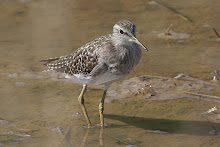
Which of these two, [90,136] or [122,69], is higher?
[122,69]

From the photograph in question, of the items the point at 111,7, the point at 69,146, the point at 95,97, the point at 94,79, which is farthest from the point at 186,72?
the point at 111,7

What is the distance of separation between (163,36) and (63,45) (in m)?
2.32

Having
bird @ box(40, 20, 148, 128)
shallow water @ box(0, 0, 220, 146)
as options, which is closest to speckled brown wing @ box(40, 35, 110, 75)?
bird @ box(40, 20, 148, 128)

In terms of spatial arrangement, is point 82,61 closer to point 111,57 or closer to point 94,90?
point 111,57

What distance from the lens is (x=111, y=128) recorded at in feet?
24.4

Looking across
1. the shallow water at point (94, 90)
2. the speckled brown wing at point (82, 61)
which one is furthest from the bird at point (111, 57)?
the shallow water at point (94, 90)

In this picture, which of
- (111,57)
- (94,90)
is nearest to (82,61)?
(111,57)

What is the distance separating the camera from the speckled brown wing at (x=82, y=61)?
730 cm

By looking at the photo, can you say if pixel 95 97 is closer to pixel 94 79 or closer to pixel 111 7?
pixel 94 79

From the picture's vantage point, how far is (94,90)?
8.71 meters

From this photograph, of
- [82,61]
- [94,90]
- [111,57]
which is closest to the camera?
[111,57]

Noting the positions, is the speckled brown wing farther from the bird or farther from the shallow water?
the shallow water

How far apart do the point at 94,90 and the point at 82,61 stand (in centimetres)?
129

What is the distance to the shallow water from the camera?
279 inches
